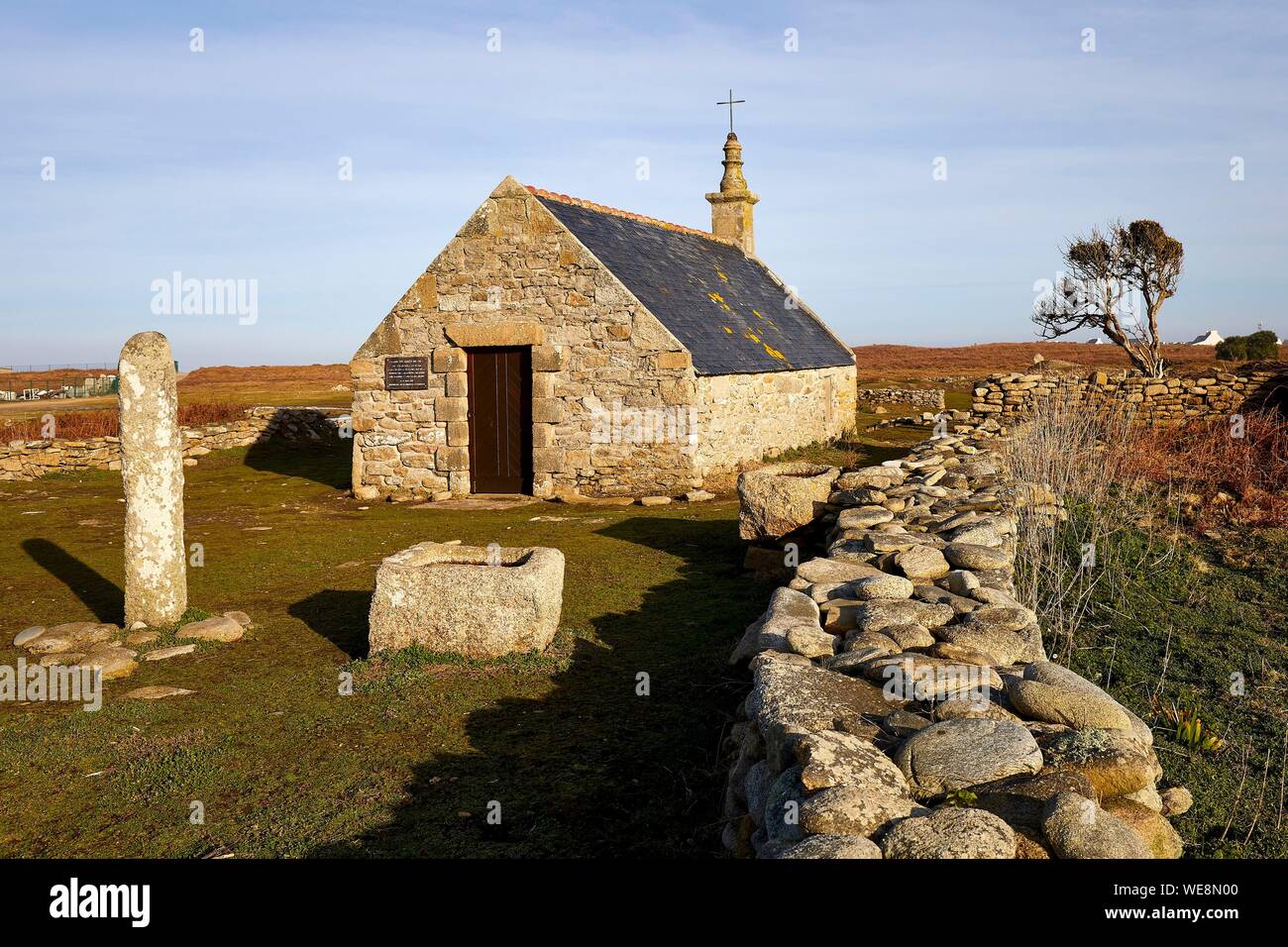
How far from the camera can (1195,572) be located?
375 inches

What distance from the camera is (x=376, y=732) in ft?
19.1

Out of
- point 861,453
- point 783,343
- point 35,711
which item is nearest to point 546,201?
point 783,343

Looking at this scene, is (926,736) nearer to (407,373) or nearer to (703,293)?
(407,373)

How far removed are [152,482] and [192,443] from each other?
1421 cm

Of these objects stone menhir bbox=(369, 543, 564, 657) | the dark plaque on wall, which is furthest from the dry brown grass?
stone menhir bbox=(369, 543, 564, 657)

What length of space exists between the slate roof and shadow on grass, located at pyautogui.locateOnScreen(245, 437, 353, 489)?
6148mm

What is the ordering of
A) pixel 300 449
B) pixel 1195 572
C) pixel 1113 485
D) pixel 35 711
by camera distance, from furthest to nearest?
pixel 300 449 < pixel 1113 485 < pixel 1195 572 < pixel 35 711

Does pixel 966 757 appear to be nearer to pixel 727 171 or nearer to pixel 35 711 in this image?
pixel 35 711

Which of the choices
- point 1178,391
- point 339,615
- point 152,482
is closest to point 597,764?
point 339,615

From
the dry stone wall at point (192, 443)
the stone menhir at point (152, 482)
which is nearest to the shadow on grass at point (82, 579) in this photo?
the stone menhir at point (152, 482)

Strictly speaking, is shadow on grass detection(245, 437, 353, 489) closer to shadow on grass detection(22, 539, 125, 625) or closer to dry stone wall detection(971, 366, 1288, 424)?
shadow on grass detection(22, 539, 125, 625)

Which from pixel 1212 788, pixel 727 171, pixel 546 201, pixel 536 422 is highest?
pixel 727 171

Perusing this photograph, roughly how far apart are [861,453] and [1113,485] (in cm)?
737

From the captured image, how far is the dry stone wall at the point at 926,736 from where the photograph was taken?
3.41 m
